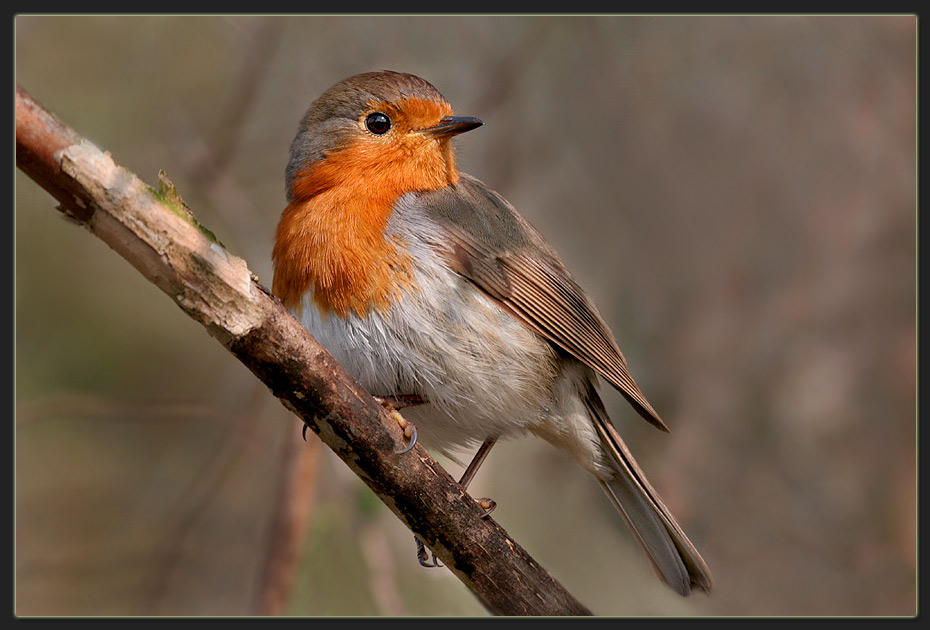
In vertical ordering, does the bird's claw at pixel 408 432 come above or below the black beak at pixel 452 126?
below

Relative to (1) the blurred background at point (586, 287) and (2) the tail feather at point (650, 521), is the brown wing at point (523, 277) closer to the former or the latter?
(2) the tail feather at point (650, 521)

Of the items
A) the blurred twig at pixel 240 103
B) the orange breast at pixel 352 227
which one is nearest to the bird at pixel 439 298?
the orange breast at pixel 352 227

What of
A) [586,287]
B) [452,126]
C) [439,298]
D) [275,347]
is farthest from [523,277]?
[586,287]

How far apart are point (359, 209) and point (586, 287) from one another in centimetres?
257

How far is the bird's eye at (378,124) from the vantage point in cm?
342

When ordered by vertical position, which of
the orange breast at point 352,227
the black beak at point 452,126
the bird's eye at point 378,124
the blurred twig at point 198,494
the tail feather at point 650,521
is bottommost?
the blurred twig at point 198,494

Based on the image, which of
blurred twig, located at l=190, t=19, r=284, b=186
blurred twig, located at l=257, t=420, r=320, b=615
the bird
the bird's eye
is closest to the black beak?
the bird

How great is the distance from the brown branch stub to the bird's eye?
1.25m

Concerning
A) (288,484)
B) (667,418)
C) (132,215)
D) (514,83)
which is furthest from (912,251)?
(132,215)

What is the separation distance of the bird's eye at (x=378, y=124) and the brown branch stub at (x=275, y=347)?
125cm

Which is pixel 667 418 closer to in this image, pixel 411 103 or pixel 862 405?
pixel 862 405

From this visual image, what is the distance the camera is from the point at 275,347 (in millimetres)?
2328

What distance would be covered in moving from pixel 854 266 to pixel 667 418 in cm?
155

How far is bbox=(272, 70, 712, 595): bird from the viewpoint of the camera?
118 inches
